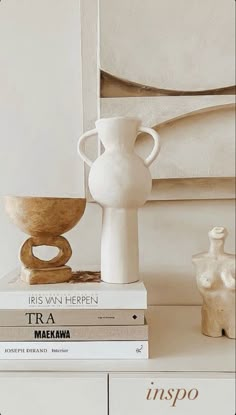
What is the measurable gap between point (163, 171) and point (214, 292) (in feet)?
0.92

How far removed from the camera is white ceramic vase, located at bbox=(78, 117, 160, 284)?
62 cm

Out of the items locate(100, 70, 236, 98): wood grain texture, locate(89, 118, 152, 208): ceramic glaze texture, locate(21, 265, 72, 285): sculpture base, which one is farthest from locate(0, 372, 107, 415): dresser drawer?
locate(100, 70, 236, 98): wood grain texture

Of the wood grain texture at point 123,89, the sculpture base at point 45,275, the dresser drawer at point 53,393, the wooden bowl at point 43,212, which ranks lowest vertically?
the dresser drawer at point 53,393

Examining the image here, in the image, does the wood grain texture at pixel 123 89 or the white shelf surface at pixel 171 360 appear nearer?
the white shelf surface at pixel 171 360

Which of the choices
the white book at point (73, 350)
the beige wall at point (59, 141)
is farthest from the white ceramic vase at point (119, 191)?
the beige wall at point (59, 141)

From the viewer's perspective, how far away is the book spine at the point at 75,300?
0.58 m

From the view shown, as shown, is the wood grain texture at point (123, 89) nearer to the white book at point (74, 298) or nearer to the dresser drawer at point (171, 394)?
the white book at point (74, 298)

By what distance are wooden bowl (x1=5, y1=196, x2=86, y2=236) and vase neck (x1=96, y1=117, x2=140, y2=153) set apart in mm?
107

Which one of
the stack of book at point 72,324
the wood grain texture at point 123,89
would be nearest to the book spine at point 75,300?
the stack of book at point 72,324

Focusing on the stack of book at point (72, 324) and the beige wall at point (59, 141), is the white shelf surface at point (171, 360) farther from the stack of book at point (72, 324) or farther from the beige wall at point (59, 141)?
the beige wall at point (59, 141)

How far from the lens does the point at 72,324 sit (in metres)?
0.59

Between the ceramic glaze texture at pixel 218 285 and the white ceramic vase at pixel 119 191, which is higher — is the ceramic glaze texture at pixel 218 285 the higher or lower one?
the lower one

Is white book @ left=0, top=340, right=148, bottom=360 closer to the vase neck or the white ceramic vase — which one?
the white ceramic vase

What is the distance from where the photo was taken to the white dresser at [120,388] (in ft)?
1.76
